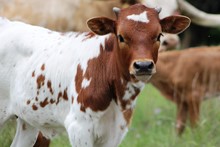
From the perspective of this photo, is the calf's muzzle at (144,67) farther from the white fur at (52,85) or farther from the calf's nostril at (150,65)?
the white fur at (52,85)

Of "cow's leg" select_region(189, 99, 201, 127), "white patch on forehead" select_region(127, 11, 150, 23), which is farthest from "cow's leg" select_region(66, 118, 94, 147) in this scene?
"cow's leg" select_region(189, 99, 201, 127)

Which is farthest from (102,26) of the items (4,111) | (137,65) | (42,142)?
(42,142)

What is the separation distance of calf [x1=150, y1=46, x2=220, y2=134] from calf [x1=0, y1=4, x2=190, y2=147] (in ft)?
14.7

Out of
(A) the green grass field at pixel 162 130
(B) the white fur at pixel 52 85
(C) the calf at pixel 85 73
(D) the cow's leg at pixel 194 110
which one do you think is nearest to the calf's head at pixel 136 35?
(C) the calf at pixel 85 73

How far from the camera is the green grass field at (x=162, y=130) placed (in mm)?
9703

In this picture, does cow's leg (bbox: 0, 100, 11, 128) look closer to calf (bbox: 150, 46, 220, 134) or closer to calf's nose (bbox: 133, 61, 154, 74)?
calf's nose (bbox: 133, 61, 154, 74)

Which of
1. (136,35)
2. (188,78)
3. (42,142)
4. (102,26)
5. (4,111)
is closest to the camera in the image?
(136,35)

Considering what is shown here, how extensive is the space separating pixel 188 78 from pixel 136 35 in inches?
227

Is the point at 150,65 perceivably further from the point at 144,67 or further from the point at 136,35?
the point at 136,35

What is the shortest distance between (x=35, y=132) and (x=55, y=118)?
91 centimetres

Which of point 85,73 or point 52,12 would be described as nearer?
point 85,73

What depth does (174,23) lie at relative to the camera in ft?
23.4

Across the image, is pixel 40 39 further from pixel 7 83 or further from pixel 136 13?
pixel 136 13

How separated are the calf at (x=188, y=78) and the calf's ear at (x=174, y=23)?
4.87 meters
